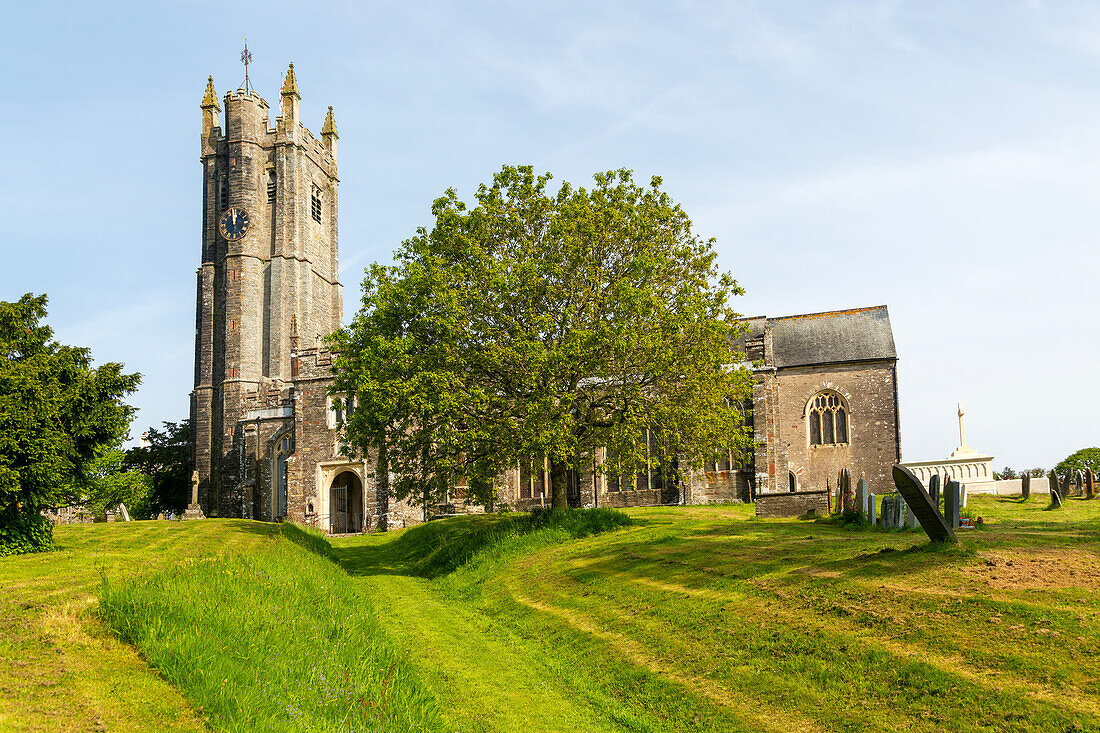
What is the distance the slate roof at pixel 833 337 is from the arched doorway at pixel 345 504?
78.5 feet

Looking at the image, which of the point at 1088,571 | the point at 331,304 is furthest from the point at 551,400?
the point at 331,304

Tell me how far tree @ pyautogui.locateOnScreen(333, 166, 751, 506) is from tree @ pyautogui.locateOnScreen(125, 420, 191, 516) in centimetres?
4045

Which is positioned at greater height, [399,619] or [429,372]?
[429,372]

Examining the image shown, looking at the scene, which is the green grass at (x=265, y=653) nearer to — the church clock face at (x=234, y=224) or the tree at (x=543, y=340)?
the tree at (x=543, y=340)

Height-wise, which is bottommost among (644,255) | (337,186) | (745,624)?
(745,624)

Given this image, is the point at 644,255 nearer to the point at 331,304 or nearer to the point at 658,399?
the point at 658,399

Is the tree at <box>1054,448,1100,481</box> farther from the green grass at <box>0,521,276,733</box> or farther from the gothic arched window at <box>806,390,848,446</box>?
the green grass at <box>0,521,276,733</box>

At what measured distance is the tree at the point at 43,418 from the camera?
16.2 metres

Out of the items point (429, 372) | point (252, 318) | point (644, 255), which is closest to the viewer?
point (429, 372)

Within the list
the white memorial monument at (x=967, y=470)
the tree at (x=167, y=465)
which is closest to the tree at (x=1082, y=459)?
the white memorial monument at (x=967, y=470)

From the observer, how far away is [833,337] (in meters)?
45.3

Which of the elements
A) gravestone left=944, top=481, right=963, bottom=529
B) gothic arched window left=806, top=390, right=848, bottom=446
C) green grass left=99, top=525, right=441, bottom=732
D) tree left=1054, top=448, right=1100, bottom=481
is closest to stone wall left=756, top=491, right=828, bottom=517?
gravestone left=944, top=481, right=963, bottom=529

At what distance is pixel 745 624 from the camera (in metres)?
10.5

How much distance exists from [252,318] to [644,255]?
141 ft
